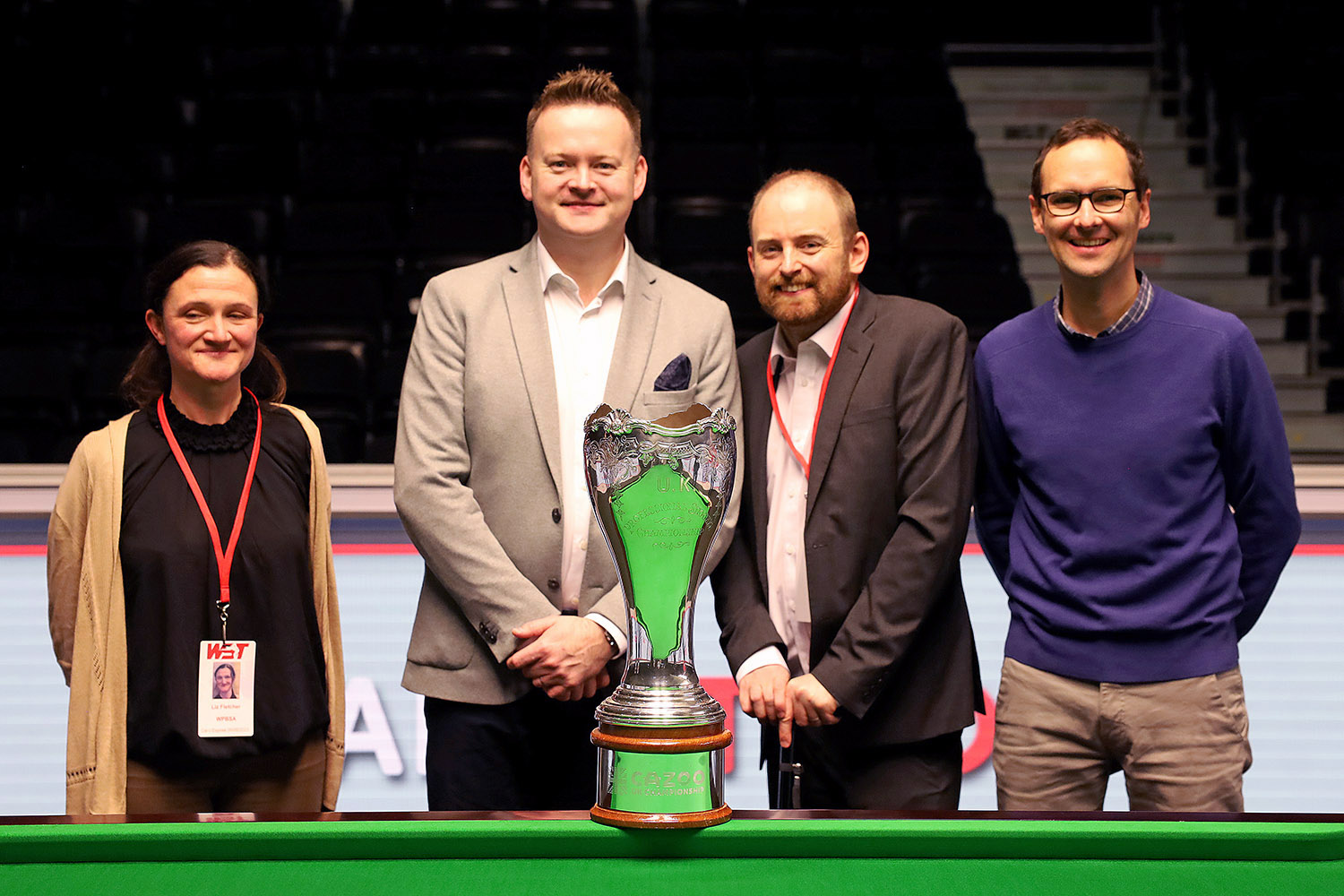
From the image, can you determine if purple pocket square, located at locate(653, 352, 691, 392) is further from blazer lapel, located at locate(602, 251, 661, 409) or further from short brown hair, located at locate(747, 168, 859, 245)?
short brown hair, located at locate(747, 168, 859, 245)

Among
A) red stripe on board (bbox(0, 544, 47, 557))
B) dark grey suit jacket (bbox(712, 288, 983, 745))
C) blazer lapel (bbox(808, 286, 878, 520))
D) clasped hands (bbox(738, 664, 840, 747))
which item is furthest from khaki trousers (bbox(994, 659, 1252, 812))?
red stripe on board (bbox(0, 544, 47, 557))

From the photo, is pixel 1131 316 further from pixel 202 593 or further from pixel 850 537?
pixel 202 593

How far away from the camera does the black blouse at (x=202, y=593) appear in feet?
6.48

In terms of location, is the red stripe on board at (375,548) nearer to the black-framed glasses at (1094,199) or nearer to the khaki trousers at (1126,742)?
the khaki trousers at (1126,742)

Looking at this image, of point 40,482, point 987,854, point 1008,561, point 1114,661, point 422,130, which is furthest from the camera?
point 422,130

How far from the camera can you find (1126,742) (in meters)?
1.98

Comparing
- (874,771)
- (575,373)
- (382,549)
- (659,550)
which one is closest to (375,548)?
(382,549)

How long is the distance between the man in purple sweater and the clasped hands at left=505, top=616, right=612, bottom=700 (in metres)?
0.72

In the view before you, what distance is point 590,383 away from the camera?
2.07 m

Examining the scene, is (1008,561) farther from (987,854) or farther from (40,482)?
(40,482)

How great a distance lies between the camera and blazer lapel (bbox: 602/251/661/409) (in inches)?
80.2

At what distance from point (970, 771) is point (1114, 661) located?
1060mm

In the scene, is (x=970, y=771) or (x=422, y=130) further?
(x=422, y=130)

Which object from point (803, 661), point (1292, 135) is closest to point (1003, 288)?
point (1292, 135)
